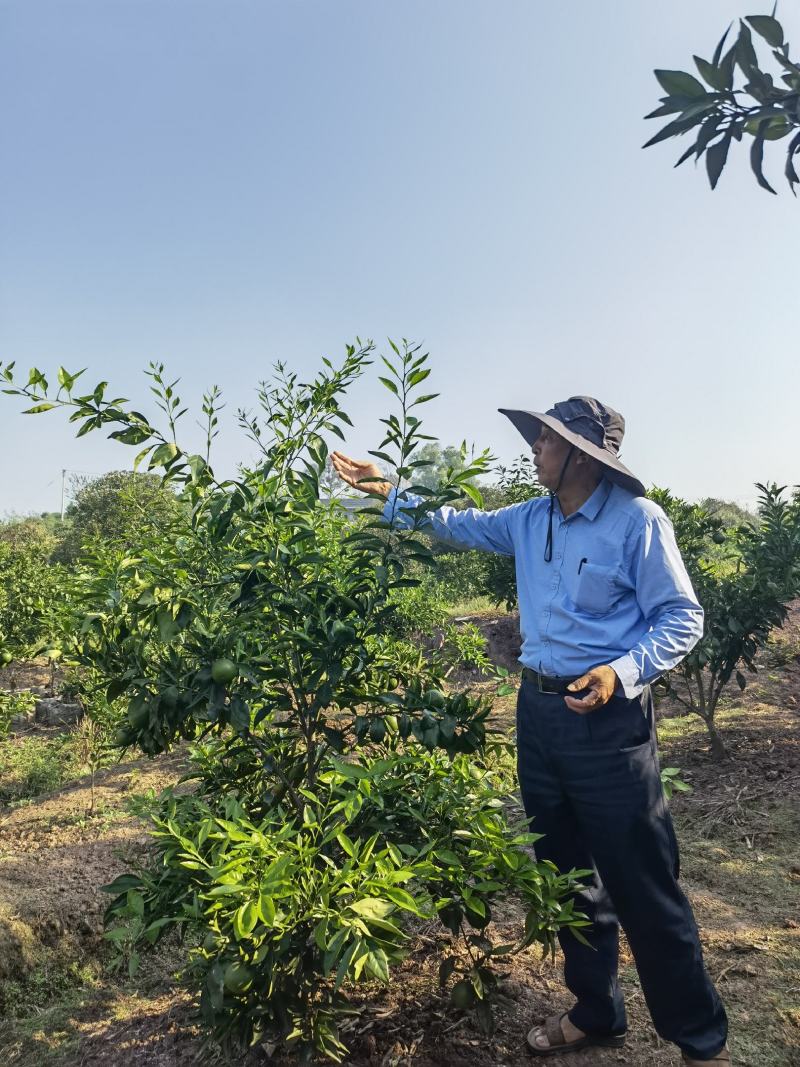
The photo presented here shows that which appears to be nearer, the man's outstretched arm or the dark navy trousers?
the dark navy trousers

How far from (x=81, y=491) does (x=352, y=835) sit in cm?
1715

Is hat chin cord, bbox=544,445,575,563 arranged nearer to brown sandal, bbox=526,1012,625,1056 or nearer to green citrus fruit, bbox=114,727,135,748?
green citrus fruit, bbox=114,727,135,748

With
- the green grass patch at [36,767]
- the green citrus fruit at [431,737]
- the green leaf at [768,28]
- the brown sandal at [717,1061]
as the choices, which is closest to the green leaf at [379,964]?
the green citrus fruit at [431,737]

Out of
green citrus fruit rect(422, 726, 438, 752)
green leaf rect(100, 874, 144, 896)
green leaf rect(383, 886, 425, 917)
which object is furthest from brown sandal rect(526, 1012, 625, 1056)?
green leaf rect(100, 874, 144, 896)

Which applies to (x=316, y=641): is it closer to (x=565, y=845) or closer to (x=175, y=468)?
(x=175, y=468)

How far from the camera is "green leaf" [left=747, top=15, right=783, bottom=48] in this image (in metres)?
1.19

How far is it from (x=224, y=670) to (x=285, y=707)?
1.23 ft

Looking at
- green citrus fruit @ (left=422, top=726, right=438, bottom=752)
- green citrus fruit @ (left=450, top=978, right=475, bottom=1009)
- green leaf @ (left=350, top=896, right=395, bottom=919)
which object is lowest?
green citrus fruit @ (left=450, top=978, right=475, bottom=1009)

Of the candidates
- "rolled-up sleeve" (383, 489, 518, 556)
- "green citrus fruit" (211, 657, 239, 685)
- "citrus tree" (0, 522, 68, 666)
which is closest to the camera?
"green citrus fruit" (211, 657, 239, 685)

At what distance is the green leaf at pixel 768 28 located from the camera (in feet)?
3.90

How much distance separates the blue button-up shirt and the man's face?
0.13 metres

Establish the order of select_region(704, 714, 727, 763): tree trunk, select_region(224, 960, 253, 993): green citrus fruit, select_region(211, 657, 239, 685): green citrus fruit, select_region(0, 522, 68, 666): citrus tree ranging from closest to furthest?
select_region(224, 960, 253, 993): green citrus fruit, select_region(211, 657, 239, 685): green citrus fruit, select_region(704, 714, 727, 763): tree trunk, select_region(0, 522, 68, 666): citrus tree

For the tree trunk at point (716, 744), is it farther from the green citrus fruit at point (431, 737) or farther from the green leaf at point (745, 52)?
the green leaf at point (745, 52)

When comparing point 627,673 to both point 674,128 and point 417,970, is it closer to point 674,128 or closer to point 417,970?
point 674,128
